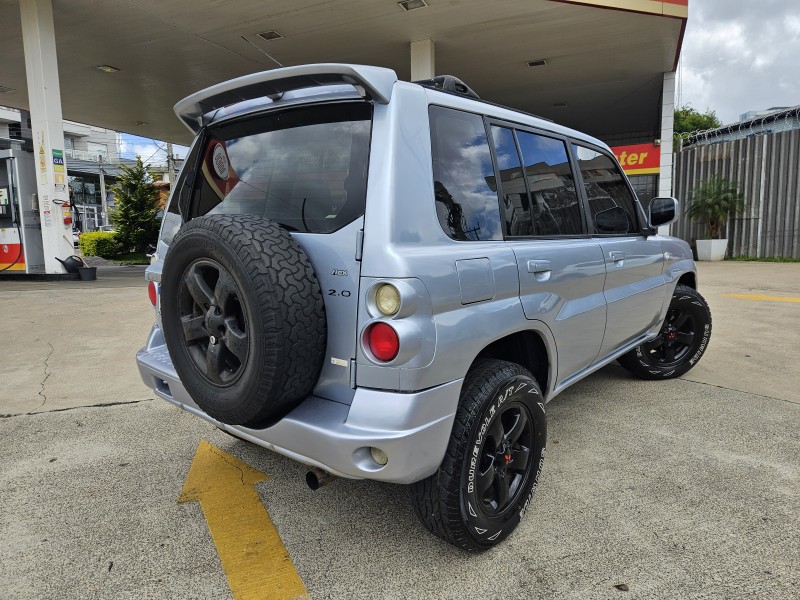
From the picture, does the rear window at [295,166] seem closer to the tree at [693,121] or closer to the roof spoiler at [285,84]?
the roof spoiler at [285,84]

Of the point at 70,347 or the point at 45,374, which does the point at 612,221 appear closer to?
the point at 45,374

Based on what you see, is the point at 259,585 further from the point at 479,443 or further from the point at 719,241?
the point at 719,241

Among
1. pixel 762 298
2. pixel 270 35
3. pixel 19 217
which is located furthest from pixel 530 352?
pixel 19 217

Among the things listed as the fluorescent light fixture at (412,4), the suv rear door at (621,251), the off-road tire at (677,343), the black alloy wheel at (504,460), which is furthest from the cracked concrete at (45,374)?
the fluorescent light fixture at (412,4)

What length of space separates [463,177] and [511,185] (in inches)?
14.5

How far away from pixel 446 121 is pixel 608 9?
371 inches

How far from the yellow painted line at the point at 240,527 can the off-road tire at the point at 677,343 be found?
3.06 meters

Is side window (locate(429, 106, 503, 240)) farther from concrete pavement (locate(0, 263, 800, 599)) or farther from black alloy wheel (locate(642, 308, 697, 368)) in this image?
black alloy wheel (locate(642, 308, 697, 368))

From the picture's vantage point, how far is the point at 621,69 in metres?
13.6

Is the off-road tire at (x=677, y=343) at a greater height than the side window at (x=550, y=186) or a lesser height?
lesser

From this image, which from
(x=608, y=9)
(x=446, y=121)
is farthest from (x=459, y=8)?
(x=446, y=121)

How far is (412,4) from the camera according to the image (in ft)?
32.2

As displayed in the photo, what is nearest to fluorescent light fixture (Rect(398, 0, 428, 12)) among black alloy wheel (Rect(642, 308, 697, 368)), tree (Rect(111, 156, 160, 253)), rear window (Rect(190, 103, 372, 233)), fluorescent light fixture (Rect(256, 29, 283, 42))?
fluorescent light fixture (Rect(256, 29, 283, 42))

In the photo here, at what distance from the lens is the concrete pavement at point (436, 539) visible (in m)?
1.99
